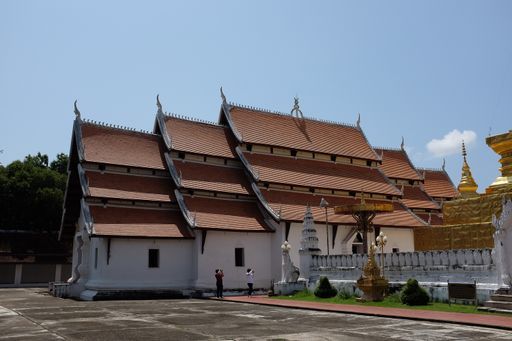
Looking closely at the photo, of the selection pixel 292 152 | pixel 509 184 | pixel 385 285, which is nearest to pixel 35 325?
pixel 385 285

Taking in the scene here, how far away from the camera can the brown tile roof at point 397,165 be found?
35.6 metres

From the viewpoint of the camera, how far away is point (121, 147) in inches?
1065

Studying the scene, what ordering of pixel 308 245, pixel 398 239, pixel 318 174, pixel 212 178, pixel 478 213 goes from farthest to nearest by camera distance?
pixel 318 174, pixel 398 239, pixel 212 178, pixel 308 245, pixel 478 213

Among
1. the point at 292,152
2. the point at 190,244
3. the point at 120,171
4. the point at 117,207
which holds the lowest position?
the point at 190,244

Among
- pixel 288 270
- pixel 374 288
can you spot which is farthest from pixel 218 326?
pixel 288 270

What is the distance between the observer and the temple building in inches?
945

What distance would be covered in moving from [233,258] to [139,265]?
15.1 feet

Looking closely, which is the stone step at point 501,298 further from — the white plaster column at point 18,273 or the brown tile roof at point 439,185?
the white plaster column at point 18,273

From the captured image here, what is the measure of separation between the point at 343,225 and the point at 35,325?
18.4m

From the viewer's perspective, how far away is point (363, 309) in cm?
1608

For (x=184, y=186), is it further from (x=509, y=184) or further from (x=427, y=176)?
(x=427, y=176)

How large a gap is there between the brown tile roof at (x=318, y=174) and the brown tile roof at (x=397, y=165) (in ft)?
8.02

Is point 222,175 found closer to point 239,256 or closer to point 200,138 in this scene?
point 200,138

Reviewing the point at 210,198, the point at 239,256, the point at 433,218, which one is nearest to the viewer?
the point at 239,256
